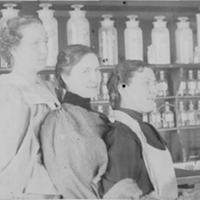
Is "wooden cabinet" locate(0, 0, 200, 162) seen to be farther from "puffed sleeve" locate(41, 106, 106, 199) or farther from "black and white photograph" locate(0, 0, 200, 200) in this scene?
"puffed sleeve" locate(41, 106, 106, 199)

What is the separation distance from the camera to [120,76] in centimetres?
127

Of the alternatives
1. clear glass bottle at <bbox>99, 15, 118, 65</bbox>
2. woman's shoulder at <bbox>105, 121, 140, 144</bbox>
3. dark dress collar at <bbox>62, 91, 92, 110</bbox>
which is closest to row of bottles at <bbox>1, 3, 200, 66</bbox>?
clear glass bottle at <bbox>99, 15, 118, 65</bbox>

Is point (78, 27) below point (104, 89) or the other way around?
the other way around

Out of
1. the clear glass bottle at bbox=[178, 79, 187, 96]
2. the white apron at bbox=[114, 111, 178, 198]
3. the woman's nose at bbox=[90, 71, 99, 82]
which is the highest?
the woman's nose at bbox=[90, 71, 99, 82]

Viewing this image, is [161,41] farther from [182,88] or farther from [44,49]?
[44,49]

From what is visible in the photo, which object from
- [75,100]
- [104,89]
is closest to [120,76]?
[104,89]

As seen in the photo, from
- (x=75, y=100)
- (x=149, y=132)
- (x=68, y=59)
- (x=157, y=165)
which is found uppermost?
(x=68, y=59)

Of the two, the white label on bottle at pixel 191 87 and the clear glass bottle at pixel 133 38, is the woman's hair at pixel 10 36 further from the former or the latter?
the white label on bottle at pixel 191 87

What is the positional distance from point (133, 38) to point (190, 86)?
0.29 metres

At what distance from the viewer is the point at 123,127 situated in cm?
125

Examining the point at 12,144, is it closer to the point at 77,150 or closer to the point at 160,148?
the point at 77,150

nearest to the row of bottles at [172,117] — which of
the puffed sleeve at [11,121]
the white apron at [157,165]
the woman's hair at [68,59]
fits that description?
the white apron at [157,165]

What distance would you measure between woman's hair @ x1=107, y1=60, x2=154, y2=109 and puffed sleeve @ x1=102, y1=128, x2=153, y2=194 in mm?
112

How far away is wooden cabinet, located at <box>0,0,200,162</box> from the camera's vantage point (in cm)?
134
